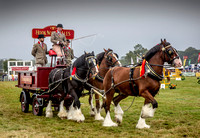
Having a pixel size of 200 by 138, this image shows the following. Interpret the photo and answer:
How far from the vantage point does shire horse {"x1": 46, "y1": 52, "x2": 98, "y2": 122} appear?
8.09m

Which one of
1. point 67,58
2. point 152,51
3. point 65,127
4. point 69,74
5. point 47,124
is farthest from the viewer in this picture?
point 67,58

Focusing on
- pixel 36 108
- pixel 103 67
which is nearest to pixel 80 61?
pixel 103 67

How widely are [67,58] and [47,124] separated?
11.1 ft

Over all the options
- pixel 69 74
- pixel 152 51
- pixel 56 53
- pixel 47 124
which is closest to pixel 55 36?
pixel 56 53

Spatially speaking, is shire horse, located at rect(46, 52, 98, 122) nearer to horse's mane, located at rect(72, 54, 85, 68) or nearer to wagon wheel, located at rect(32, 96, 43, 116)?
horse's mane, located at rect(72, 54, 85, 68)

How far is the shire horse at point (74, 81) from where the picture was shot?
8.09m

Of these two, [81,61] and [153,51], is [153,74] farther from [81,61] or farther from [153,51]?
→ [81,61]

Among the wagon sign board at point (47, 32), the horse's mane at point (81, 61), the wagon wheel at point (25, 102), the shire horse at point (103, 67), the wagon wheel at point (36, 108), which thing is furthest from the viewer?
the wagon sign board at point (47, 32)

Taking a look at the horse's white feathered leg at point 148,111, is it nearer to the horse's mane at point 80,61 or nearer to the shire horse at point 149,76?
the shire horse at point 149,76

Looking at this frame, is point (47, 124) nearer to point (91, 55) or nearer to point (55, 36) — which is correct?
point (91, 55)

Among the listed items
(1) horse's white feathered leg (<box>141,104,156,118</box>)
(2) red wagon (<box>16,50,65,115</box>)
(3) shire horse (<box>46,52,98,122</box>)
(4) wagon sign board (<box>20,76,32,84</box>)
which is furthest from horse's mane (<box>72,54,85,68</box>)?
(1) horse's white feathered leg (<box>141,104,156,118</box>)

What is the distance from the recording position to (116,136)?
244 inches

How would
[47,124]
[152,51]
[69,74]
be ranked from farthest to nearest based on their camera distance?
1. [69,74]
2. [47,124]
3. [152,51]

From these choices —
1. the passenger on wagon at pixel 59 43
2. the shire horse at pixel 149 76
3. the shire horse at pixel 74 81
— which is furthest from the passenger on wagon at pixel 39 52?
the shire horse at pixel 149 76
